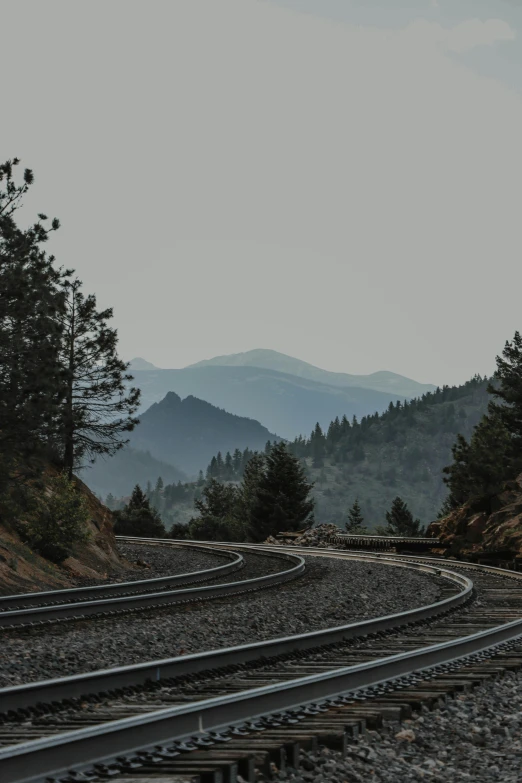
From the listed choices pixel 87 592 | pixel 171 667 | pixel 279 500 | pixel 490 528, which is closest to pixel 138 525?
pixel 279 500

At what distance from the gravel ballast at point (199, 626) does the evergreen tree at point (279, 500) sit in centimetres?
5185

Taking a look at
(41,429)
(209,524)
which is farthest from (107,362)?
(209,524)

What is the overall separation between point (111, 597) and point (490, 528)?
20.7 m

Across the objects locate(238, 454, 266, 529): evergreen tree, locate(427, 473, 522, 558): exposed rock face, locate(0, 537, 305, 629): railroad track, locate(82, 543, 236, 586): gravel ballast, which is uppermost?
locate(238, 454, 266, 529): evergreen tree

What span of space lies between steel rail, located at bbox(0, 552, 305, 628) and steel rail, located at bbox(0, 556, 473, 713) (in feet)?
14.1

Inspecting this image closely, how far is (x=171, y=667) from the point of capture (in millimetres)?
8438

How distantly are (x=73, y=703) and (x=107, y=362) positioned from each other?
36579 millimetres

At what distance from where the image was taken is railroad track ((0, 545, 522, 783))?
17.2 feet

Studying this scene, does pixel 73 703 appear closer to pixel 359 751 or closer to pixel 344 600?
pixel 359 751

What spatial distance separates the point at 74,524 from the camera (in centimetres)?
2527

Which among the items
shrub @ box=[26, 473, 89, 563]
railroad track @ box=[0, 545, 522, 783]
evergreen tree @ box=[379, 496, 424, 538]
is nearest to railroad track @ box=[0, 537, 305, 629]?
railroad track @ box=[0, 545, 522, 783]

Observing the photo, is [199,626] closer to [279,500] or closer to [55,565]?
[55,565]

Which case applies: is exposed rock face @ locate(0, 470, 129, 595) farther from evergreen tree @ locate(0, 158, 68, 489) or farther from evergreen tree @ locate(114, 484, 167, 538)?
evergreen tree @ locate(114, 484, 167, 538)

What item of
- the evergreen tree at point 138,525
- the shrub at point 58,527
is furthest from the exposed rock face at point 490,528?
the evergreen tree at point 138,525
